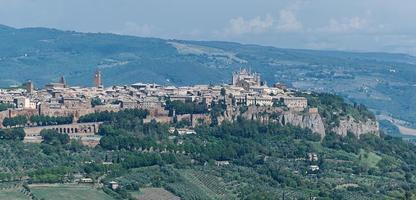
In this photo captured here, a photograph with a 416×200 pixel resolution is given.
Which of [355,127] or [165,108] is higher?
[165,108]

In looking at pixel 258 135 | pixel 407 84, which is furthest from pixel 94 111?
pixel 407 84

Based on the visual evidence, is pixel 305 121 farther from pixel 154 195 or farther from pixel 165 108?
pixel 154 195

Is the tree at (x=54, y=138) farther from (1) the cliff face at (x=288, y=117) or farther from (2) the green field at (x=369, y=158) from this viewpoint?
(2) the green field at (x=369, y=158)

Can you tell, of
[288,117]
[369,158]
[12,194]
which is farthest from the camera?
[288,117]

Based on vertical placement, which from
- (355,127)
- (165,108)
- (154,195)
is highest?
(165,108)

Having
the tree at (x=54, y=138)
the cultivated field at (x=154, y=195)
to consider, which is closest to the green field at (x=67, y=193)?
the cultivated field at (x=154, y=195)

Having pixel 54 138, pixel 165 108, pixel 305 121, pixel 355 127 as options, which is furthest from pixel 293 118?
pixel 54 138

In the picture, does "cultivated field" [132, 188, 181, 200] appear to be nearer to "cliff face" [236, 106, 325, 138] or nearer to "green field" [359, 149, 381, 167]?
"green field" [359, 149, 381, 167]
